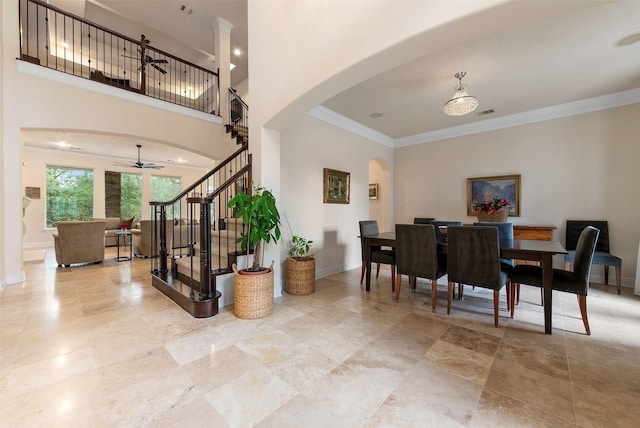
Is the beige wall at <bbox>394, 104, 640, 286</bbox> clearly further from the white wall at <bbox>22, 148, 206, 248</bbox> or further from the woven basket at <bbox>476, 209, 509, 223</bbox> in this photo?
the white wall at <bbox>22, 148, 206, 248</bbox>

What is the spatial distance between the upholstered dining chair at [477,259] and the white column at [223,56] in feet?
16.3

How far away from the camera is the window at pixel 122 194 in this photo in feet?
27.9

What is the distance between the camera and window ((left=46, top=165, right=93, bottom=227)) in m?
7.59

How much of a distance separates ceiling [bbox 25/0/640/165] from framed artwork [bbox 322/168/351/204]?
1.09m

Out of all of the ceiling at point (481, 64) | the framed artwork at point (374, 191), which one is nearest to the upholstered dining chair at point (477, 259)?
the ceiling at point (481, 64)

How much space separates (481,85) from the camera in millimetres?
3531

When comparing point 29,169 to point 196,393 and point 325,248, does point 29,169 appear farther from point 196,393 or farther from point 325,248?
point 196,393

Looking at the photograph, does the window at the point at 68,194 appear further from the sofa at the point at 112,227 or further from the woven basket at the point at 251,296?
the woven basket at the point at 251,296

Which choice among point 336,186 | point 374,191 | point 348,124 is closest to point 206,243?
point 336,186

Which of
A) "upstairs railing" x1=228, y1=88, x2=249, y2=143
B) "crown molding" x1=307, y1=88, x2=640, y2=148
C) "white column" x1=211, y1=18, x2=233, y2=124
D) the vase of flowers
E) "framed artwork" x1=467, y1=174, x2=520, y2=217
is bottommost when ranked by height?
the vase of flowers

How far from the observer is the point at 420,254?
2936 millimetres

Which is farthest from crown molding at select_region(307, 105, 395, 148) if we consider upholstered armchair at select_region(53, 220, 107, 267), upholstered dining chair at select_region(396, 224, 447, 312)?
upholstered armchair at select_region(53, 220, 107, 267)

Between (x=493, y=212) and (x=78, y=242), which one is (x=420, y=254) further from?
(x=78, y=242)

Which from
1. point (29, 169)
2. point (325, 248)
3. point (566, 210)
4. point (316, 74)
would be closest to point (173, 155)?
point (29, 169)
